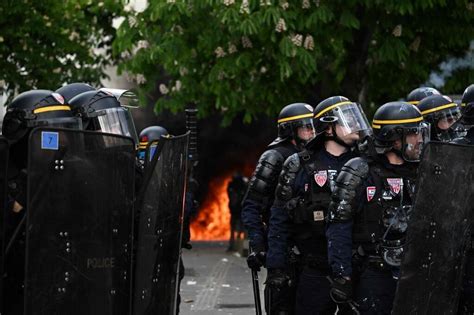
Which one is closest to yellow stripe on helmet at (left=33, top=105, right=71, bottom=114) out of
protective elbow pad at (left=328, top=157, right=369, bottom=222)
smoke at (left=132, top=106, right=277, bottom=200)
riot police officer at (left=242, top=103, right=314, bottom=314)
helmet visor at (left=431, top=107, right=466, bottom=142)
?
protective elbow pad at (left=328, top=157, right=369, bottom=222)

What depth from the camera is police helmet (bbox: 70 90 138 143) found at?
730 cm

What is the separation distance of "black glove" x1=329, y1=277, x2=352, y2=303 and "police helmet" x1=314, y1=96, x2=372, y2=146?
45.5 inches

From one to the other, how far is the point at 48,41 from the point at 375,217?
40.7ft

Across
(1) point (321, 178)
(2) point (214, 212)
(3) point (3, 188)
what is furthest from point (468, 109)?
(2) point (214, 212)

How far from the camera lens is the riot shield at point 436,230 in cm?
691

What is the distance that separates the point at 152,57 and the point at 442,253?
1121cm

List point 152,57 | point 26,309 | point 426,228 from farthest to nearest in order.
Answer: point 152,57 < point 426,228 < point 26,309

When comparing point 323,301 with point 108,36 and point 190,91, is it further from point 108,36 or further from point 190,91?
point 108,36

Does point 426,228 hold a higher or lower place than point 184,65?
lower

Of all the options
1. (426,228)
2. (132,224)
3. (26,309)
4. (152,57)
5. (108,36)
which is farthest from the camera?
(108,36)

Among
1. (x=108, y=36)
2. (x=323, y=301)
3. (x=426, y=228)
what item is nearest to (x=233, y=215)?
(x=108, y=36)

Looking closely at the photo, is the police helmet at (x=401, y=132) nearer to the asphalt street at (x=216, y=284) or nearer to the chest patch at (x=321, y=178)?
the chest patch at (x=321, y=178)

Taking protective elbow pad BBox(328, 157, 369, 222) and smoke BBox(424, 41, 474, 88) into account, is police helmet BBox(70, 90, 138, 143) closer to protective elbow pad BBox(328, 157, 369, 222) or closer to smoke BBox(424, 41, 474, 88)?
protective elbow pad BBox(328, 157, 369, 222)

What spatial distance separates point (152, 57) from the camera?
1788 cm
